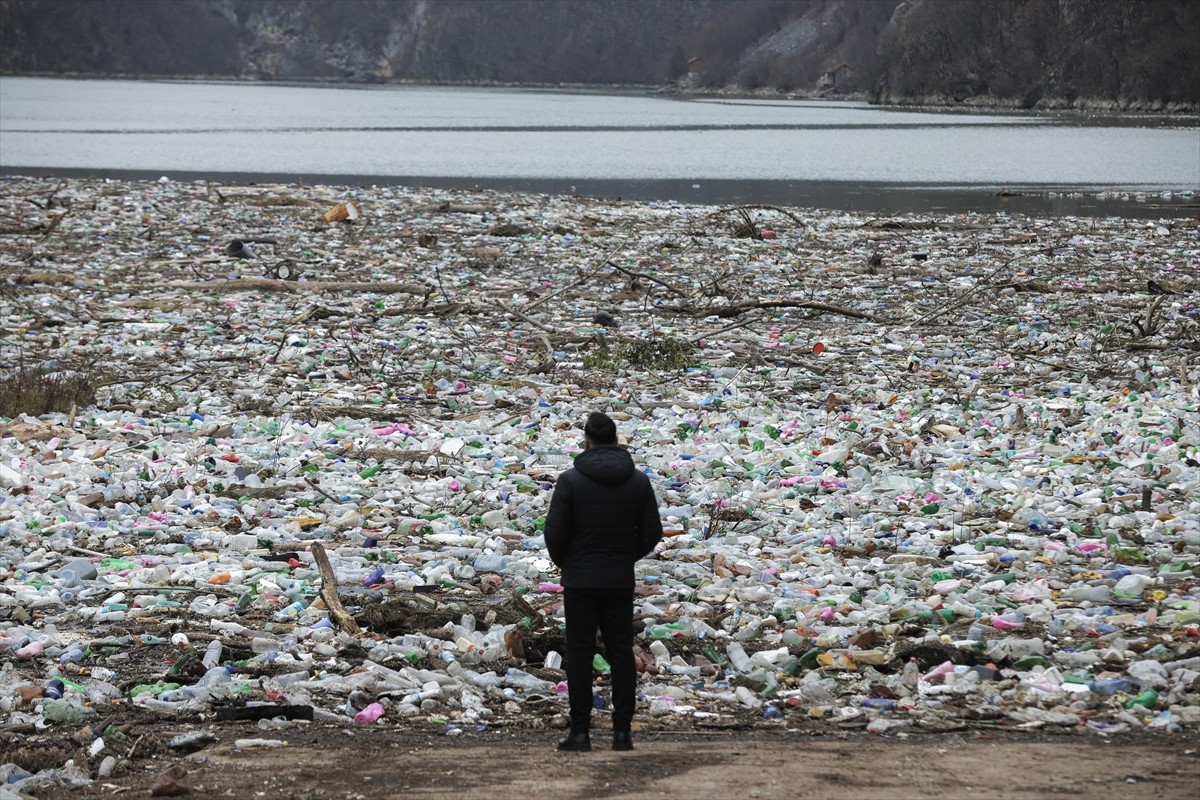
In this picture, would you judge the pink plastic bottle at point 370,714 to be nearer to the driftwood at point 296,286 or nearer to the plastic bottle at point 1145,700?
the plastic bottle at point 1145,700

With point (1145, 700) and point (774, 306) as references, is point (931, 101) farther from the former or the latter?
point (1145, 700)

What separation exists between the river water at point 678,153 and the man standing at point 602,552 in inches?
1026

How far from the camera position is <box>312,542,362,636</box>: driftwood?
6.18 metres

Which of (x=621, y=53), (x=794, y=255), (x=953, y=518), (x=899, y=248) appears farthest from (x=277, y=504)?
(x=621, y=53)

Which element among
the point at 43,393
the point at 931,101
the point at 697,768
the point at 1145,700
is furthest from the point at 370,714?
the point at 931,101

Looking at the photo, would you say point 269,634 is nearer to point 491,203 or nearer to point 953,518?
point 953,518

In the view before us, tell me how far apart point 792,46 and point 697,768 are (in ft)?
504

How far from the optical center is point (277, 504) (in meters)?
8.12

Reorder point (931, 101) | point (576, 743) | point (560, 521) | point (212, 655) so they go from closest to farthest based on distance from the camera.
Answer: point (576, 743)
point (560, 521)
point (212, 655)
point (931, 101)

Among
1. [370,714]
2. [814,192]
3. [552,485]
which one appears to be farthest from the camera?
[814,192]

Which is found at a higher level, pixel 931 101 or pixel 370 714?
pixel 931 101

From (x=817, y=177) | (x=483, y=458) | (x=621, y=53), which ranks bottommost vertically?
(x=483, y=458)

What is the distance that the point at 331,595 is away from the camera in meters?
6.43

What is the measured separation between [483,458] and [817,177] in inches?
1328
